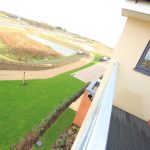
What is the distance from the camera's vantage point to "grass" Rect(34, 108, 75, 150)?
8.88 metres

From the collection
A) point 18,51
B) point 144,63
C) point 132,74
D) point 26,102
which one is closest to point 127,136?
point 132,74

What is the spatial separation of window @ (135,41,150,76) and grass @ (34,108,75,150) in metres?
6.21

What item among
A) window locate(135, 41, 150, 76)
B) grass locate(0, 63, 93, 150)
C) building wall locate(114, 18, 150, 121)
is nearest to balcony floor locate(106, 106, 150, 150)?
building wall locate(114, 18, 150, 121)

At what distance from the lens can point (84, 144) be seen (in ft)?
4.27

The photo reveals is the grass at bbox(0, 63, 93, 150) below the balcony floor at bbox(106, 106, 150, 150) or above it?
below

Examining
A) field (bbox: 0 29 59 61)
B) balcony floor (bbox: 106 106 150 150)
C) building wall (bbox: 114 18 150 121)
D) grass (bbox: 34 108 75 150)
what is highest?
building wall (bbox: 114 18 150 121)

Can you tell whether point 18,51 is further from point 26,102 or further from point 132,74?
point 132,74

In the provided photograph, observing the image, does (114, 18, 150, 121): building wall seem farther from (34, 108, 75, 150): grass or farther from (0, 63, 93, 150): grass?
(0, 63, 93, 150): grass

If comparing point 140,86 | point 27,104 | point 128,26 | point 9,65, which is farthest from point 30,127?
point 9,65

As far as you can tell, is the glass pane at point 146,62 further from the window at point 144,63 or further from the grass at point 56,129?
the grass at point 56,129

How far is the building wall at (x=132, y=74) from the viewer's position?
502cm

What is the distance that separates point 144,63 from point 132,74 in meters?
0.50

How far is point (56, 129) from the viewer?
33.0 ft

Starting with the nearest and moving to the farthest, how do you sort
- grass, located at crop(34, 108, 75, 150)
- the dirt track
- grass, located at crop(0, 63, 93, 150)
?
grass, located at crop(34, 108, 75, 150), grass, located at crop(0, 63, 93, 150), the dirt track
